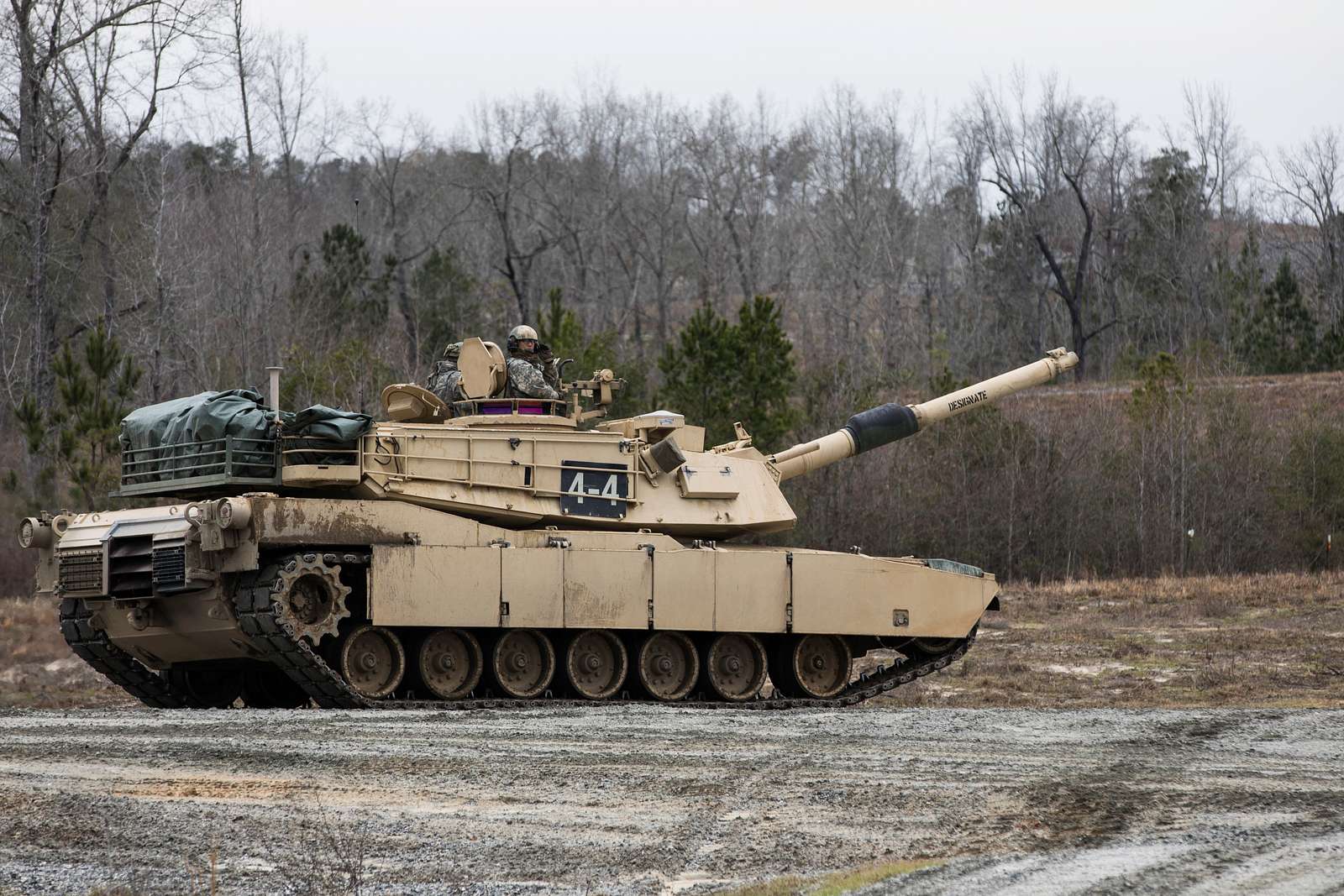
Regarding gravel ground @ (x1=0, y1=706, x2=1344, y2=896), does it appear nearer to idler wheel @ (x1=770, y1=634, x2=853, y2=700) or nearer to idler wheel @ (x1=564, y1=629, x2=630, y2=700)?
idler wheel @ (x1=564, y1=629, x2=630, y2=700)

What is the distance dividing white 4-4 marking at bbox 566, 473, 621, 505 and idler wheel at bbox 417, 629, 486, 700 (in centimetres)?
185

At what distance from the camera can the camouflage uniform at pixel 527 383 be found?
60.0 feet

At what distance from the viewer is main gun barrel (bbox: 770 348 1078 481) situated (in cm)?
2083

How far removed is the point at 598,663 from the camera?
17859mm

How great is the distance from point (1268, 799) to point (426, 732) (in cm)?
657

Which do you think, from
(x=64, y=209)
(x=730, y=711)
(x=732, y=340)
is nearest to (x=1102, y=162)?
(x=732, y=340)

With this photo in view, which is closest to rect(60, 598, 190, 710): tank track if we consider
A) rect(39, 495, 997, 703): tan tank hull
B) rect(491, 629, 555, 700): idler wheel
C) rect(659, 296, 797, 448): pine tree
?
rect(39, 495, 997, 703): tan tank hull

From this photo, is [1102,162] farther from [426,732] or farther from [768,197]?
[426,732]

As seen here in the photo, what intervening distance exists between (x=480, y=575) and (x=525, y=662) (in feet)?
4.22

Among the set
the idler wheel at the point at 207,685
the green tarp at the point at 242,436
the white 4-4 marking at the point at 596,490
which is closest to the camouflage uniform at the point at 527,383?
the white 4-4 marking at the point at 596,490

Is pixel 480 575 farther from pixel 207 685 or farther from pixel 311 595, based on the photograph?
pixel 207 685

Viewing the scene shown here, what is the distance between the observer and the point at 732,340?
36688 millimetres

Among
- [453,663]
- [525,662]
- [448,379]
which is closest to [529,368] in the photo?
[448,379]

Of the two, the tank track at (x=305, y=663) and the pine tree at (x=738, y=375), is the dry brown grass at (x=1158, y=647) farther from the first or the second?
the pine tree at (x=738, y=375)
